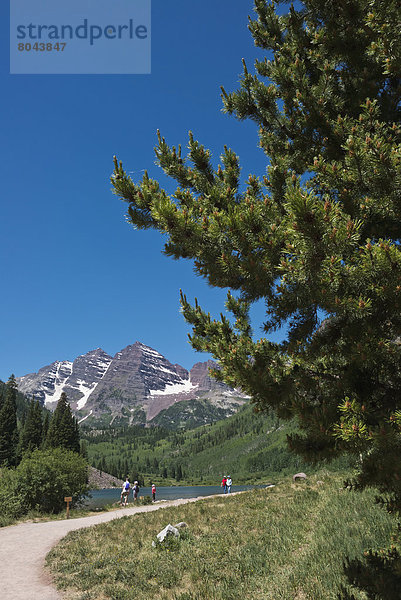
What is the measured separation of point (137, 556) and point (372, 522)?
8127 millimetres

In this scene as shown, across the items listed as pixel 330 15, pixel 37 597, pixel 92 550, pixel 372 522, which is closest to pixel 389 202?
pixel 330 15

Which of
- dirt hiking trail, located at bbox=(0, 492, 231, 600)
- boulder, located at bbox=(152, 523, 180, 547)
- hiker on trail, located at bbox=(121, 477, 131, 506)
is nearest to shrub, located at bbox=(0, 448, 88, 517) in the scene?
hiker on trail, located at bbox=(121, 477, 131, 506)

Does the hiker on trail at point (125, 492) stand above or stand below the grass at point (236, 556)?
below

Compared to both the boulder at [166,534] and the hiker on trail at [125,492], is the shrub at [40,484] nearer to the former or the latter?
the hiker on trail at [125,492]

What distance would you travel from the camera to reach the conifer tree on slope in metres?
3.85

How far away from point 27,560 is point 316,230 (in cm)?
1632

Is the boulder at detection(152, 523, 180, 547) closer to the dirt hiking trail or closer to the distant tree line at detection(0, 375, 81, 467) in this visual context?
the dirt hiking trail

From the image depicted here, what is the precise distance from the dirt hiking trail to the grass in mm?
487

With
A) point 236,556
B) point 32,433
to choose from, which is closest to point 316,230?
point 236,556

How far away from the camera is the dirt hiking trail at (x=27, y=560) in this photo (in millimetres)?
9758

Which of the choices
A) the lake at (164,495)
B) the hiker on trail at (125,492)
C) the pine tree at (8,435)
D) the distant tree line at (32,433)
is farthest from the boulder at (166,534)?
the pine tree at (8,435)

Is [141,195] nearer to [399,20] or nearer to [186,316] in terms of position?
[186,316]

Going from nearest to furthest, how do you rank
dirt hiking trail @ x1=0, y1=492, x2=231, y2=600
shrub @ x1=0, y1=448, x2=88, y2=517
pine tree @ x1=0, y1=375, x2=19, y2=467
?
1. dirt hiking trail @ x1=0, y1=492, x2=231, y2=600
2. shrub @ x1=0, y1=448, x2=88, y2=517
3. pine tree @ x1=0, y1=375, x2=19, y2=467

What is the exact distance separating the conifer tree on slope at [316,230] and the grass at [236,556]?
5.17 meters
